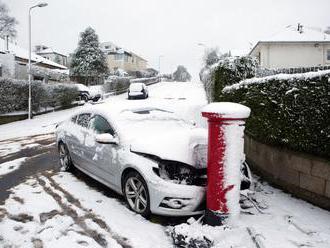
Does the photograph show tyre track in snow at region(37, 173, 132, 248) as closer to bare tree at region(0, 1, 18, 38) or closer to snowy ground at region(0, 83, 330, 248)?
snowy ground at region(0, 83, 330, 248)

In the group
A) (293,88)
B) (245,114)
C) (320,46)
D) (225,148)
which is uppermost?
(320,46)

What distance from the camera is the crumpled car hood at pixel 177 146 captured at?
526 centimetres

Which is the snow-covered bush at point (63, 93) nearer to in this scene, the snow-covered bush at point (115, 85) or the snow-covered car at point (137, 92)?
the snow-covered car at point (137, 92)

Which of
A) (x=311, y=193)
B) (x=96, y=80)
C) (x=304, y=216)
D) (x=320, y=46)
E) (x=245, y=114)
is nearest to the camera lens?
(x=245, y=114)

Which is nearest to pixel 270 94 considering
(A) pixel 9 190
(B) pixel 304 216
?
(B) pixel 304 216

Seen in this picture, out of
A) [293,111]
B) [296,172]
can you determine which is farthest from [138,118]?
[296,172]

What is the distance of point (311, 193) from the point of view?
5906mm

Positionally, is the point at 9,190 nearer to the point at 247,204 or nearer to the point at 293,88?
the point at 247,204

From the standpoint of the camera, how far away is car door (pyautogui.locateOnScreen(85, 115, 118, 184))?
240 inches

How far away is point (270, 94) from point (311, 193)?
6.39 ft

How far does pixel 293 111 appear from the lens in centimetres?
615

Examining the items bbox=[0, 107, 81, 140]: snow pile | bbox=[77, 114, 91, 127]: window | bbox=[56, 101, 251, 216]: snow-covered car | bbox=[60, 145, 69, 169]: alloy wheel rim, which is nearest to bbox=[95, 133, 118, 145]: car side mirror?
bbox=[56, 101, 251, 216]: snow-covered car

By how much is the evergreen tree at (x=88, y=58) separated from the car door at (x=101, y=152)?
149 ft

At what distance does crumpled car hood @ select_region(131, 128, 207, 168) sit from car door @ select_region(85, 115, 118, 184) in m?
0.56
